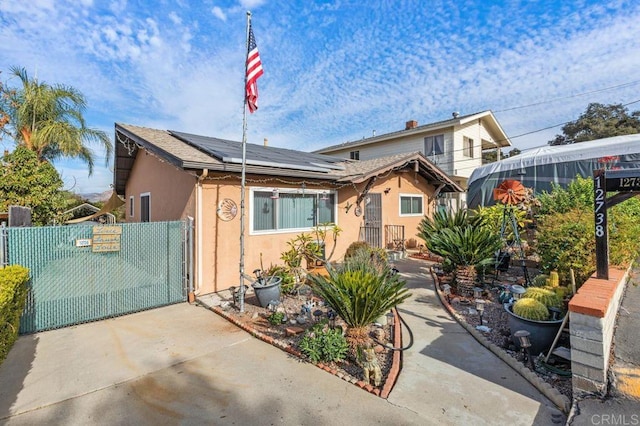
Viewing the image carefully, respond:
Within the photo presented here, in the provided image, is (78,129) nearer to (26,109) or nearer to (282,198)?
(26,109)

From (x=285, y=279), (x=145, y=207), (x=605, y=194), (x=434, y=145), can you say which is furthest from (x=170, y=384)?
(x=434, y=145)

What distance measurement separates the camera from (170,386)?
133 inches

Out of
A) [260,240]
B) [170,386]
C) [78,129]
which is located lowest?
[170,386]

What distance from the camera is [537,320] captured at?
3898mm

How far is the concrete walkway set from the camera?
112 inches

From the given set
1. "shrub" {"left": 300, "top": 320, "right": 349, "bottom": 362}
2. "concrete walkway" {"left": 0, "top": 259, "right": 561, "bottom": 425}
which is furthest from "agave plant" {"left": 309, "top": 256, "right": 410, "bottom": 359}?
"concrete walkway" {"left": 0, "top": 259, "right": 561, "bottom": 425}

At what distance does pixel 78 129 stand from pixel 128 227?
10.4m

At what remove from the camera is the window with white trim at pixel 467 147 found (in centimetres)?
1886

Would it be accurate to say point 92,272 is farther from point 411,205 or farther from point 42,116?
point 411,205

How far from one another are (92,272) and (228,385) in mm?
3662

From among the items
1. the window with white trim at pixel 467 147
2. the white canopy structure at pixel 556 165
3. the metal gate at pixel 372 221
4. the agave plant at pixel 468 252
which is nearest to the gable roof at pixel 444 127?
the window with white trim at pixel 467 147

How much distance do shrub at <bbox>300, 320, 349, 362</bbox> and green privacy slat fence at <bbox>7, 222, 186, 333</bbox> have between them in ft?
12.1

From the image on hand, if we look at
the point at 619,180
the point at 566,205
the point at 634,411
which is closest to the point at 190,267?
the point at 634,411

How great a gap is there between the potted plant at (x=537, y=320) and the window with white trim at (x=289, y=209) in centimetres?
542
